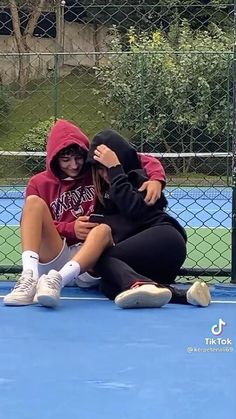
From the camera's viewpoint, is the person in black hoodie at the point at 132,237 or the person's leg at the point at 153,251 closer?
the person in black hoodie at the point at 132,237

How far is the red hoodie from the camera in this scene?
3107 mm

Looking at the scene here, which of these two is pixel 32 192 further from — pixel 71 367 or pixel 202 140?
pixel 202 140

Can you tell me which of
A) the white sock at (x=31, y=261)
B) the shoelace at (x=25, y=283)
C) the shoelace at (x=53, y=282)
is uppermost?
the white sock at (x=31, y=261)

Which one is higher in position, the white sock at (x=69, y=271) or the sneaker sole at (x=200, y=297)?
the white sock at (x=69, y=271)

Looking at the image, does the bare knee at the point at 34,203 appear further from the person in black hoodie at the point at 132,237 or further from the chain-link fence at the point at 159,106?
the chain-link fence at the point at 159,106

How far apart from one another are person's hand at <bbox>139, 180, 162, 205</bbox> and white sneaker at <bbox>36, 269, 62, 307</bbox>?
45 cm

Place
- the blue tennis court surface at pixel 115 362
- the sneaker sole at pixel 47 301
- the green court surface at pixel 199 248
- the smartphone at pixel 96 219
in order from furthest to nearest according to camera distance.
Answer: the green court surface at pixel 199 248 < the smartphone at pixel 96 219 < the sneaker sole at pixel 47 301 < the blue tennis court surface at pixel 115 362

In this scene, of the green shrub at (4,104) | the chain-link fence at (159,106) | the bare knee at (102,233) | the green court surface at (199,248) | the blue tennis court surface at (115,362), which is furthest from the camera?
the green shrub at (4,104)

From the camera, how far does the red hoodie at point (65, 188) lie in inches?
122

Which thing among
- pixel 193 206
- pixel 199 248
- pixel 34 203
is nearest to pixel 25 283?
pixel 34 203

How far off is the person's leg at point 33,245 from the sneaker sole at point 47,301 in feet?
0.27

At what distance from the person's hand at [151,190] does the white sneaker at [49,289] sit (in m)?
0.45

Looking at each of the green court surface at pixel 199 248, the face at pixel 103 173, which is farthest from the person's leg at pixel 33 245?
Answer: the green court surface at pixel 199 248

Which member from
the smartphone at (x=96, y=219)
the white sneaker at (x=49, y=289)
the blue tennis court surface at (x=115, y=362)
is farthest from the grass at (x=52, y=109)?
the blue tennis court surface at (x=115, y=362)
